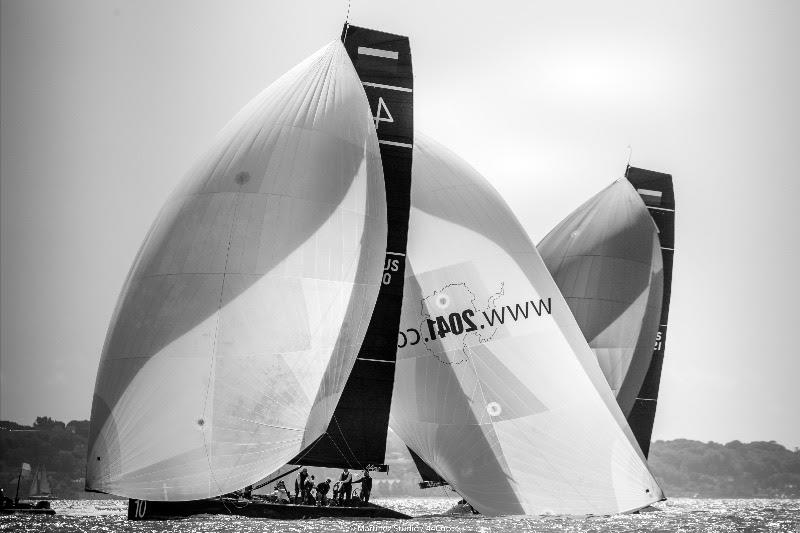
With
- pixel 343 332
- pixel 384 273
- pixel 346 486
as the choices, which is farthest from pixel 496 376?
pixel 343 332

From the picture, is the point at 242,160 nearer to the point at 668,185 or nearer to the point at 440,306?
the point at 440,306

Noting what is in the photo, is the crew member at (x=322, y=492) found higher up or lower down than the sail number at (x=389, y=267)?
lower down

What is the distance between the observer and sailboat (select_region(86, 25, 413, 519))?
1725 centimetres

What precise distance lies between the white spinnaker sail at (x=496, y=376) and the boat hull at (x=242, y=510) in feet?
6.23

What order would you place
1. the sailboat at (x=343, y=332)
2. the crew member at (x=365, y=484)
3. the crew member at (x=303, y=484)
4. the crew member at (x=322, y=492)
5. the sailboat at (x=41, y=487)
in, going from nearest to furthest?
the sailboat at (x=343, y=332), the crew member at (x=303, y=484), the crew member at (x=322, y=492), the crew member at (x=365, y=484), the sailboat at (x=41, y=487)

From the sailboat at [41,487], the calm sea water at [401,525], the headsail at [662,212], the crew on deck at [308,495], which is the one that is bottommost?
the calm sea water at [401,525]

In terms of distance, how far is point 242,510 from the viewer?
62.0 feet

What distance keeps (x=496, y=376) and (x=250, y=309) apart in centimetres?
585

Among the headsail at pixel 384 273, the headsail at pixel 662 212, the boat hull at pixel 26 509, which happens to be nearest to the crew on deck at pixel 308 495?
the headsail at pixel 384 273

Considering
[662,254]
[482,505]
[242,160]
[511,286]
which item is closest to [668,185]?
[662,254]

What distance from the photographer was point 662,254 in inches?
1205

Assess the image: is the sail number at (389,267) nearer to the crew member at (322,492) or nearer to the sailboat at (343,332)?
the sailboat at (343,332)

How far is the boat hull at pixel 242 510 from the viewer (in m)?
17.9

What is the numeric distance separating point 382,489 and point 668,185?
62.4 metres
